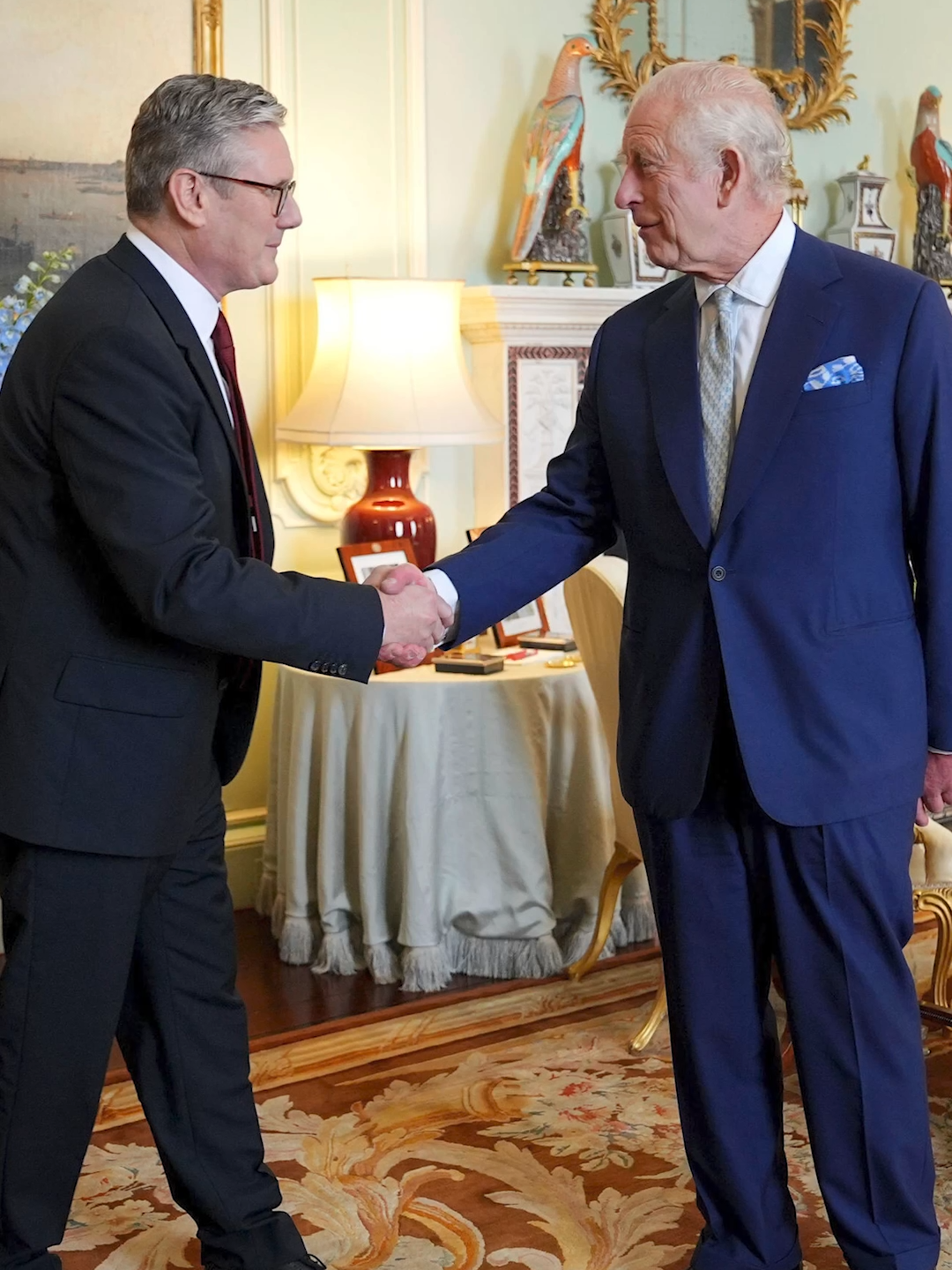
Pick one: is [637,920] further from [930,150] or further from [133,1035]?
[930,150]

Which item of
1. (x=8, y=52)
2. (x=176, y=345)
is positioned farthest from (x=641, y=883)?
(x=8, y=52)

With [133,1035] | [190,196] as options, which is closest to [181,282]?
[190,196]

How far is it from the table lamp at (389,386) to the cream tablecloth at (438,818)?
0.49 meters

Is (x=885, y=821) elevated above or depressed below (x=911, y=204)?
below

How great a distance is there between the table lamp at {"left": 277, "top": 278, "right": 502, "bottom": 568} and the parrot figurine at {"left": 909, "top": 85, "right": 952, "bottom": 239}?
7.07ft

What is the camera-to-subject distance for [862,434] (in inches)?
75.4

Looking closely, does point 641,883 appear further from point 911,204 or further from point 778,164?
point 911,204

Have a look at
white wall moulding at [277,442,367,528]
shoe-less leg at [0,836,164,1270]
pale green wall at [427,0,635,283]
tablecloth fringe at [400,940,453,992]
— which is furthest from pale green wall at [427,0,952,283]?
shoe-less leg at [0,836,164,1270]

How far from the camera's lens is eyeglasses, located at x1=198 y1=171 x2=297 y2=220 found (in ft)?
6.56

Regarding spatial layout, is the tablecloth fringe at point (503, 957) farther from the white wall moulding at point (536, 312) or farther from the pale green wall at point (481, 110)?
the pale green wall at point (481, 110)

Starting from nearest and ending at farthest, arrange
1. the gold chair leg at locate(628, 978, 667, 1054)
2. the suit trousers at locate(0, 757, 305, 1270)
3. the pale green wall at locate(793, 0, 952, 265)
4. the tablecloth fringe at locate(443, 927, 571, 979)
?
the suit trousers at locate(0, 757, 305, 1270) < the gold chair leg at locate(628, 978, 667, 1054) < the tablecloth fringe at locate(443, 927, 571, 979) < the pale green wall at locate(793, 0, 952, 265)

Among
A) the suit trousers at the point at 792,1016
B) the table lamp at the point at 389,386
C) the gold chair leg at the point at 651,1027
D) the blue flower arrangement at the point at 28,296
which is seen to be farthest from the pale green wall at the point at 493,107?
the suit trousers at the point at 792,1016

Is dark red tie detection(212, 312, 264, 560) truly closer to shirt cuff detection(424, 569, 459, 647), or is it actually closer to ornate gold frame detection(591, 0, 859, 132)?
shirt cuff detection(424, 569, 459, 647)

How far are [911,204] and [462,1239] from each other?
166 inches
